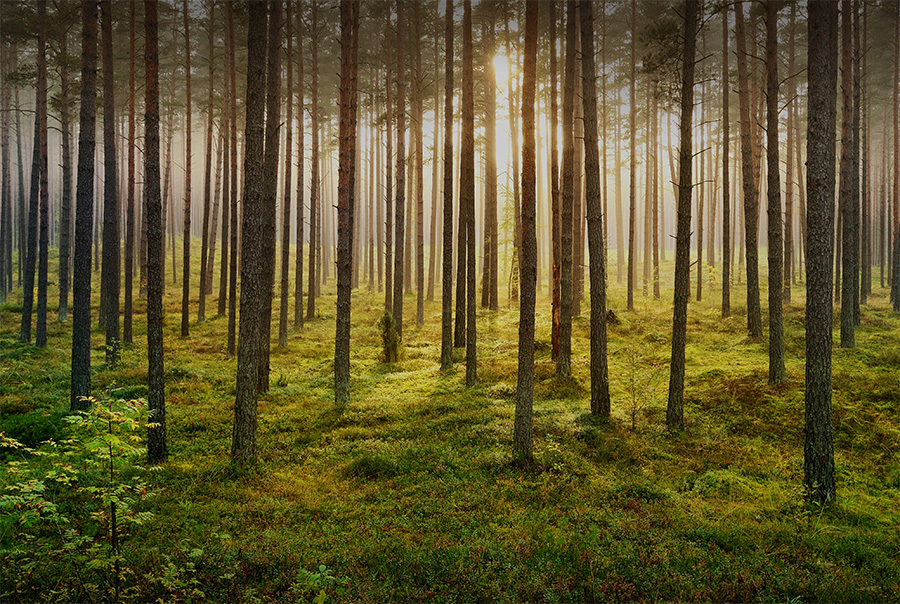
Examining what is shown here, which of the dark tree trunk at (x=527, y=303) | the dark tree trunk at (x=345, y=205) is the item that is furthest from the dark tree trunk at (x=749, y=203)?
the dark tree trunk at (x=345, y=205)

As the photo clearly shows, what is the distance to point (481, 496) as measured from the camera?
7207 mm

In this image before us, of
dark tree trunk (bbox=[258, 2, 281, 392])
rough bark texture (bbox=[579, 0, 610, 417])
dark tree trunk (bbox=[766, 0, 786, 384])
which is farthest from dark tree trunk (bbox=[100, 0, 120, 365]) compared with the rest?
dark tree trunk (bbox=[766, 0, 786, 384])

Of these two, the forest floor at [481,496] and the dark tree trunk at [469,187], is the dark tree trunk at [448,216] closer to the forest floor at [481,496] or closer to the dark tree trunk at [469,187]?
the dark tree trunk at [469,187]

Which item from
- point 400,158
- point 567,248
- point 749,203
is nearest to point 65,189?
point 400,158

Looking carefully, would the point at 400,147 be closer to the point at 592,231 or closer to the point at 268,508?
the point at 592,231

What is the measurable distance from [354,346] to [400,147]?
8462mm

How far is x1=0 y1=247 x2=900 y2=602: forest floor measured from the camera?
16.9 feet

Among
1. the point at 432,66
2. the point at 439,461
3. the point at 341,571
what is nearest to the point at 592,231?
the point at 439,461

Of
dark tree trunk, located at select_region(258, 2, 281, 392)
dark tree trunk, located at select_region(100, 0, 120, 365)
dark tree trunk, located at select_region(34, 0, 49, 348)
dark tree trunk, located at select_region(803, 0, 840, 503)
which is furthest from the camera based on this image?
dark tree trunk, located at select_region(34, 0, 49, 348)

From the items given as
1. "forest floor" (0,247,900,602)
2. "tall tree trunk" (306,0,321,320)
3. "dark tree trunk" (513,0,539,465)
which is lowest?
"forest floor" (0,247,900,602)

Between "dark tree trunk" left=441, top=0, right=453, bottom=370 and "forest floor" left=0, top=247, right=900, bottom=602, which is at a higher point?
"dark tree trunk" left=441, top=0, right=453, bottom=370

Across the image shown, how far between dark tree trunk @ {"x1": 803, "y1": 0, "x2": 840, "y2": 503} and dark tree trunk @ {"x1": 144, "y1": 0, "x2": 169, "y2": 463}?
10.9 metres

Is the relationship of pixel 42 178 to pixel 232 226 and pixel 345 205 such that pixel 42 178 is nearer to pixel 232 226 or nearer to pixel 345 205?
pixel 232 226

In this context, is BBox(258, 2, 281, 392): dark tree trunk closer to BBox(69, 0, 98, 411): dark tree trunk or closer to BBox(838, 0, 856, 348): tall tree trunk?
BBox(69, 0, 98, 411): dark tree trunk
